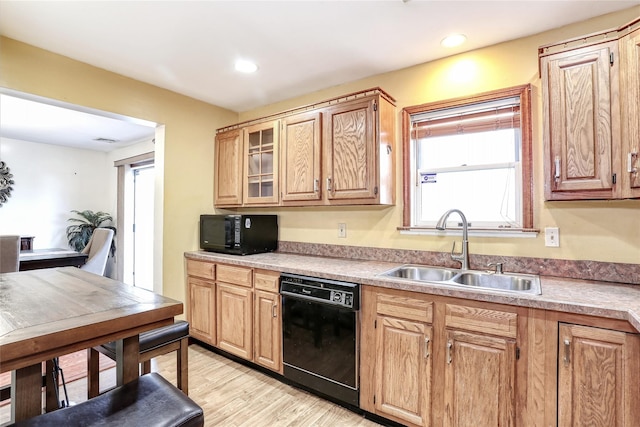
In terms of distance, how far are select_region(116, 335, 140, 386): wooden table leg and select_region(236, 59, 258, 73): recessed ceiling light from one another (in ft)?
6.59

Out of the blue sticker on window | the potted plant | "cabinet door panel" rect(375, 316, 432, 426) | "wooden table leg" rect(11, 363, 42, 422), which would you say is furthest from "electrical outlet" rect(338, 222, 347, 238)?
the potted plant

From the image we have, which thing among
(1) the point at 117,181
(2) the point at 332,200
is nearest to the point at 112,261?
(1) the point at 117,181

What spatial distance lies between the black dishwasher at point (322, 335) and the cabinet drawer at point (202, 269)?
0.84m

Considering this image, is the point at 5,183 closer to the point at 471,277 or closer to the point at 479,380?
the point at 471,277

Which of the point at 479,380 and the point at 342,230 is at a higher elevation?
the point at 342,230

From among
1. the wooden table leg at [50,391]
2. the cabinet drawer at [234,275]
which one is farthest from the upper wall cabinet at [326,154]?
the wooden table leg at [50,391]

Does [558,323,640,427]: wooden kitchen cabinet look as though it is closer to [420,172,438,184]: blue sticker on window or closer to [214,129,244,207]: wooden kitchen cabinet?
[420,172,438,184]: blue sticker on window

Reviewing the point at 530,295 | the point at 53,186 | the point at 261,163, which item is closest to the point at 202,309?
the point at 261,163

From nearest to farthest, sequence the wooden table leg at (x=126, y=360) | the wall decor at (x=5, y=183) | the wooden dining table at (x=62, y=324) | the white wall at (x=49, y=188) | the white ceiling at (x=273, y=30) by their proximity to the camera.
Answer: the wooden dining table at (x=62, y=324) → the wooden table leg at (x=126, y=360) → the white ceiling at (x=273, y=30) → the wall decor at (x=5, y=183) → the white wall at (x=49, y=188)

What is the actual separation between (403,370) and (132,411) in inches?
52.9

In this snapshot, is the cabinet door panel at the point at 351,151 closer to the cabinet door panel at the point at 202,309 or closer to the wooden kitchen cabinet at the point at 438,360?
the wooden kitchen cabinet at the point at 438,360

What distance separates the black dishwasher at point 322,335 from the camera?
1928 millimetres

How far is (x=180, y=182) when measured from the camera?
2992 millimetres

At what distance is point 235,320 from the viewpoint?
255cm
